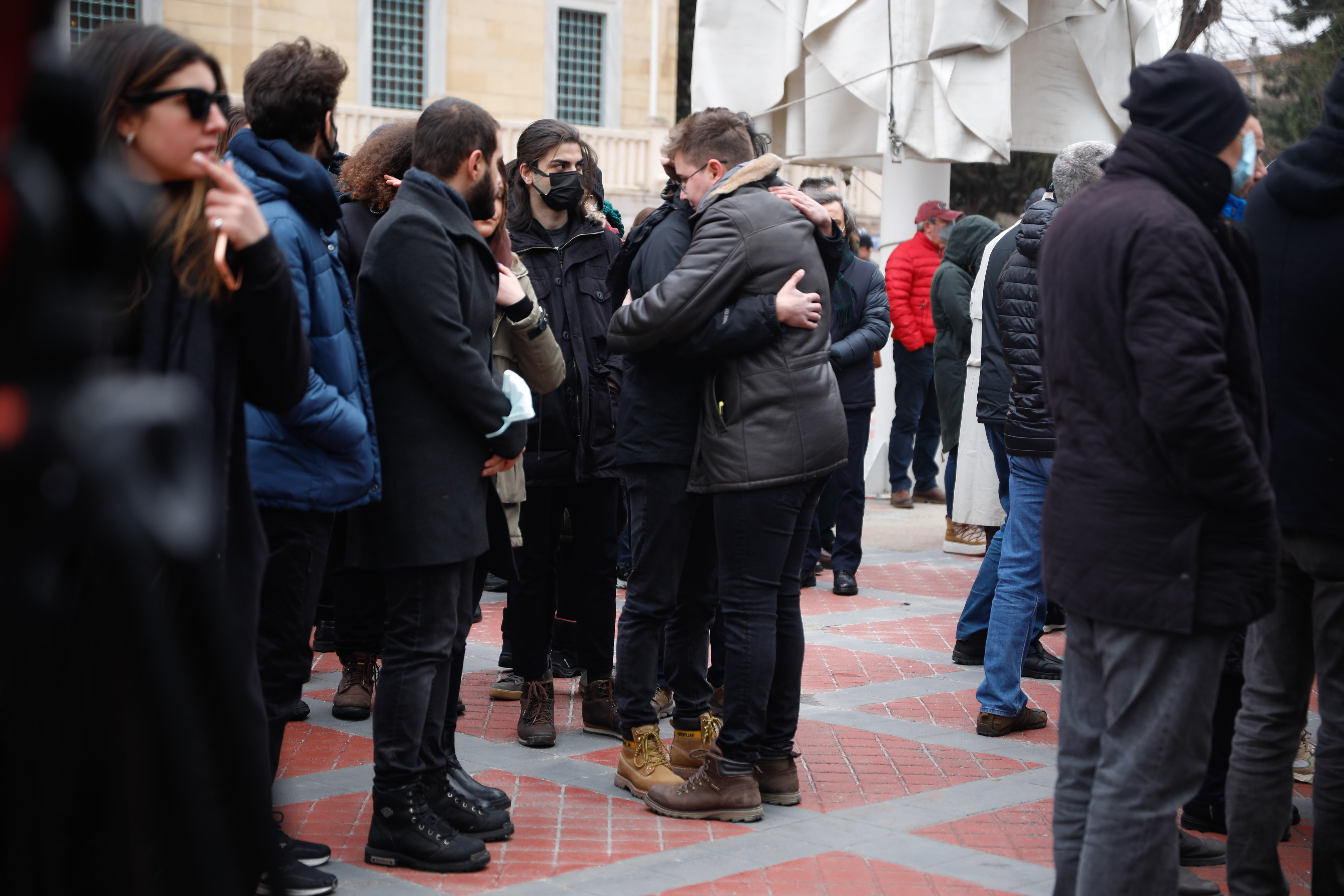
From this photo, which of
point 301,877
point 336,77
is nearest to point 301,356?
point 336,77

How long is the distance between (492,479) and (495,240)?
2.84 ft

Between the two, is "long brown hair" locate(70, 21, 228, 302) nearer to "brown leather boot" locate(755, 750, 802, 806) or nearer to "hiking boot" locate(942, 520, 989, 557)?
"brown leather boot" locate(755, 750, 802, 806)

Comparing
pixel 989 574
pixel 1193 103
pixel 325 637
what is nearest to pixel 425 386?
pixel 1193 103

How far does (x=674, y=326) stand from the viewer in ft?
13.6

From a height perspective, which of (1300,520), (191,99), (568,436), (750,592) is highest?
(191,99)

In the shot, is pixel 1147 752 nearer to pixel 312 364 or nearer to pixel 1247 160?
pixel 1247 160

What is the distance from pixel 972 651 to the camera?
258 inches

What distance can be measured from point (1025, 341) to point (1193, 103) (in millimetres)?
2575

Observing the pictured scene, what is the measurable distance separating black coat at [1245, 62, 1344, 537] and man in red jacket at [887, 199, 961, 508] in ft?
21.9

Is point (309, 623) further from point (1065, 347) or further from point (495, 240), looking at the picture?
point (1065, 347)

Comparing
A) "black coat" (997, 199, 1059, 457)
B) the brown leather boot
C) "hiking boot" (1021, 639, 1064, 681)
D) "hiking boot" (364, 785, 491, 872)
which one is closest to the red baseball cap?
"hiking boot" (1021, 639, 1064, 681)

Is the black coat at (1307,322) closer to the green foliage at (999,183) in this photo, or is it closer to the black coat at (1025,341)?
the black coat at (1025,341)

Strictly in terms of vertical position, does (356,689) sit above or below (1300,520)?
below

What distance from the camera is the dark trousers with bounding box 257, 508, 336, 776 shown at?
342 centimetres
